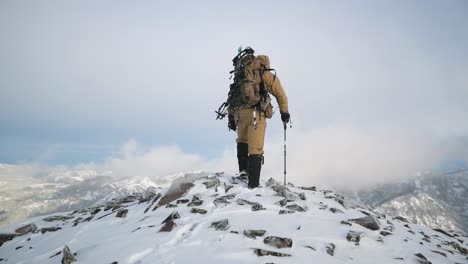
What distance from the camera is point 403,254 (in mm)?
6590

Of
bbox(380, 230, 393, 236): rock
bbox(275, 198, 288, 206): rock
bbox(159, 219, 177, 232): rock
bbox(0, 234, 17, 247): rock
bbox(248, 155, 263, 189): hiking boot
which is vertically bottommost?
bbox(0, 234, 17, 247): rock

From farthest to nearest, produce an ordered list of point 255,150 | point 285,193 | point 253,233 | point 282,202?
point 255,150, point 285,193, point 282,202, point 253,233

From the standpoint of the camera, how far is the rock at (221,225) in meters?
6.94

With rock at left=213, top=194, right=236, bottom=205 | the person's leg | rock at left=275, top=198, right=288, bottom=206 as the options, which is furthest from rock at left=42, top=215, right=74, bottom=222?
rock at left=275, top=198, right=288, bottom=206

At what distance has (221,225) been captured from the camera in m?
7.03

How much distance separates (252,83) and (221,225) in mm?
5546

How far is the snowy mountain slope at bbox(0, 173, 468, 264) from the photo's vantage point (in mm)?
5902

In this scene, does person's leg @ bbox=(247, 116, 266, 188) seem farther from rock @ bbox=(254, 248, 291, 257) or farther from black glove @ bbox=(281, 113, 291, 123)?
rock @ bbox=(254, 248, 291, 257)

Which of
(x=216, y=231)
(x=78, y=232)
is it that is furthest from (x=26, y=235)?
(x=216, y=231)

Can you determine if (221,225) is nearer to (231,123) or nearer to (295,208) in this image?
(295,208)

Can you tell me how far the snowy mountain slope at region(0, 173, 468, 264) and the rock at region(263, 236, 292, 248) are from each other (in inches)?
0.8

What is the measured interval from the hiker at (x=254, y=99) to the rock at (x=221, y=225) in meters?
3.54

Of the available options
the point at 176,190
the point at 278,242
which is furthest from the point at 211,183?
the point at 278,242

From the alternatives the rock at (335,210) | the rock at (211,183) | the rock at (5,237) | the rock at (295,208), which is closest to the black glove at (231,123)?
the rock at (211,183)
